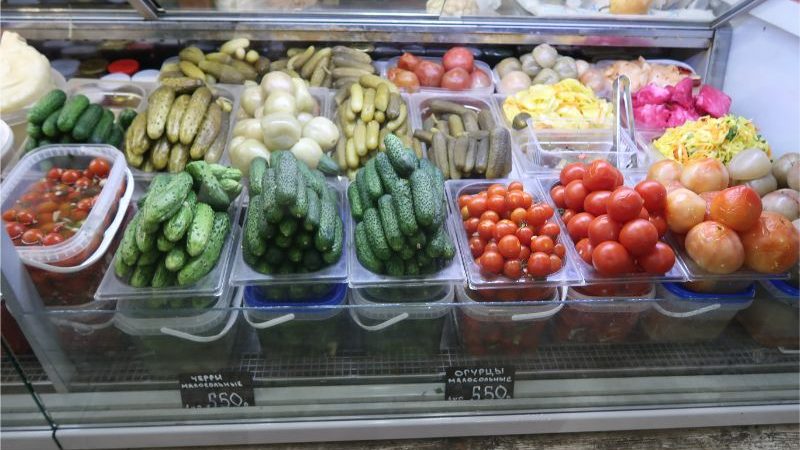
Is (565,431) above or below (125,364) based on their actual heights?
below

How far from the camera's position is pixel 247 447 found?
1.73 metres

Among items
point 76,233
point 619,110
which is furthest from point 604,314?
point 76,233

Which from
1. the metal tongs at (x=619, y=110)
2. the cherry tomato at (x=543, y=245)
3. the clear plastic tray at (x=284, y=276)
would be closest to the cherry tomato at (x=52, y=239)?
the clear plastic tray at (x=284, y=276)

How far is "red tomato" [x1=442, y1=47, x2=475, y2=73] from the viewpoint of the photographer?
276 cm

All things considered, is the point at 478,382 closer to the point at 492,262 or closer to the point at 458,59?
the point at 492,262

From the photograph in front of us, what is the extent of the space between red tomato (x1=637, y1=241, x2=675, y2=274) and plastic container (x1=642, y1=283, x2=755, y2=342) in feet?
0.33

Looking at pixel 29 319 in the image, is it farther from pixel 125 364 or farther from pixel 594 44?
pixel 594 44

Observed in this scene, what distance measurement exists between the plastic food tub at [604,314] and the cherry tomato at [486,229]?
11.7 inches

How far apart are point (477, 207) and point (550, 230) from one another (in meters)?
0.23

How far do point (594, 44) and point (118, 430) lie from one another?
7.57 ft

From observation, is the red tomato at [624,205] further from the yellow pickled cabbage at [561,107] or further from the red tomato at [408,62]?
the red tomato at [408,62]

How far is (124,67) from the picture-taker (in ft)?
8.92

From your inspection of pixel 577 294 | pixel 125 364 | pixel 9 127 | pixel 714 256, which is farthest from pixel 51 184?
pixel 714 256

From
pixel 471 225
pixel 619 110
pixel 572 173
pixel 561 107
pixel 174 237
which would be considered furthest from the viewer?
pixel 561 107
